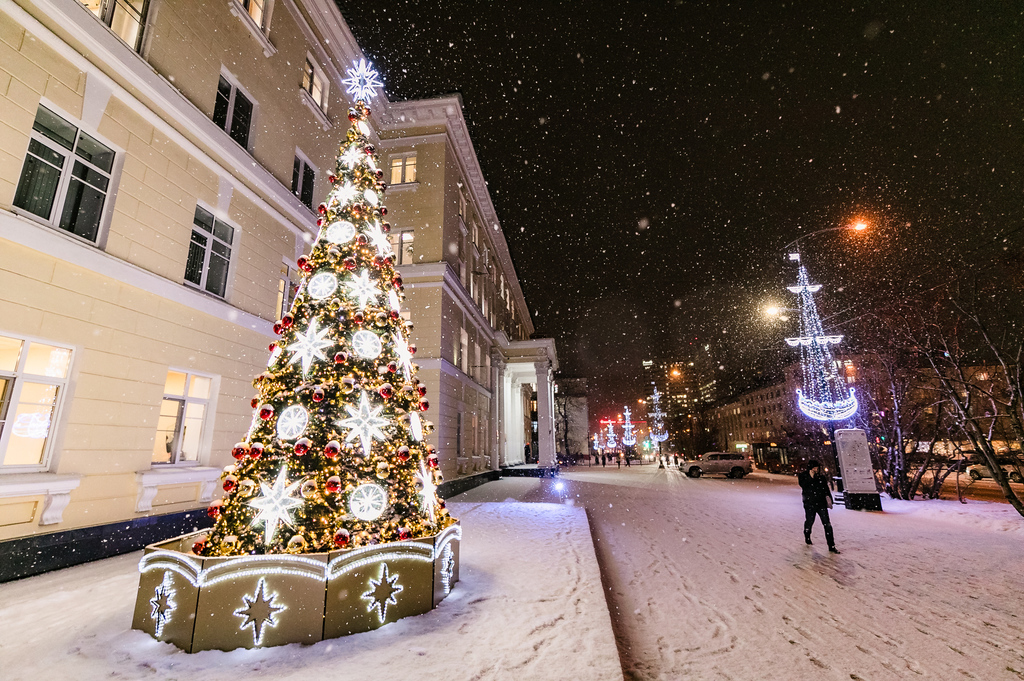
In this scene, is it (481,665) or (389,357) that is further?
(389,357)

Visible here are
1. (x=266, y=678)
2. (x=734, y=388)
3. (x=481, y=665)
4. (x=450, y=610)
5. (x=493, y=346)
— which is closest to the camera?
(x=266, y=678)

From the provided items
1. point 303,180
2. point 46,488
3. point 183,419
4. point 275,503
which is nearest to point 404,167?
point 303,180

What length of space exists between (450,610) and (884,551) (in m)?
8.51

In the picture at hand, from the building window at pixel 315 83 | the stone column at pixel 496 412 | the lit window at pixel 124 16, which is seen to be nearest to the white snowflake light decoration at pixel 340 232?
the lit window at pixel 124 16

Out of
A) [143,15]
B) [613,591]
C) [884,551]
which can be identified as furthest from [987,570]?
[143,15]

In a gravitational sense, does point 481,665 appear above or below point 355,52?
below

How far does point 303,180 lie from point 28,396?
8.45 metres

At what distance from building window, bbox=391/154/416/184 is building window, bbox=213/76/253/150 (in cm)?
848

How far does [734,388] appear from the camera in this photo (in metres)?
53.1

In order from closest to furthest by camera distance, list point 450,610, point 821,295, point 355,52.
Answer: point 450,610, point 355,52, point 821,295

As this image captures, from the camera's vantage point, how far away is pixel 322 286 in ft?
18.3

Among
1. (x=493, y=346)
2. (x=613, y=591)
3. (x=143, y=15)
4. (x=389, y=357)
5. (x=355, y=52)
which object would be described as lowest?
(x=613, y=591)

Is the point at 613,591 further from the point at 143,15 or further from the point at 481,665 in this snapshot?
the point at 143,15

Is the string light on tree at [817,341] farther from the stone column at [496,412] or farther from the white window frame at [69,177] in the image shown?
the white window frame at [69,177]
